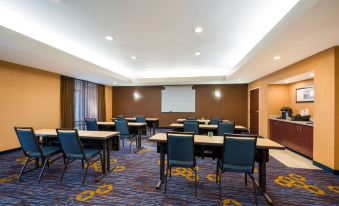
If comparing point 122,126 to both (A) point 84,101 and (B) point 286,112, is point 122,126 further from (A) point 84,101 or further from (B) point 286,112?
(B) point 286,112

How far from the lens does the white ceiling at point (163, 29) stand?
8.09 ft

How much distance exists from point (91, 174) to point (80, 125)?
470 cm

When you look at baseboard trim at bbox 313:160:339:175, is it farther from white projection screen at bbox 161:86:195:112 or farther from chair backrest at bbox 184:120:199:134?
white projection screen at bbox 161:86:195:112

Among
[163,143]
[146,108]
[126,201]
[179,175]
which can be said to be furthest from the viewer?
[146,108]

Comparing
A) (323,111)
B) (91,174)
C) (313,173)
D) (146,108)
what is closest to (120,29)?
(91,174)

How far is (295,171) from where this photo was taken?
3.50 meters

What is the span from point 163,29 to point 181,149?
7.58ft

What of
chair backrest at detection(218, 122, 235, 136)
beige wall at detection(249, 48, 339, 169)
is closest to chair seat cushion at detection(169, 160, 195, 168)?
chair backrest at detection(218, 122, 235, 136)

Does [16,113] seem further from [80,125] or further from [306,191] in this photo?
[306,191]

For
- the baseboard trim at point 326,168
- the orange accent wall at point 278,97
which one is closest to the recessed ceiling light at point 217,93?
the orange accent wall at point 278,97

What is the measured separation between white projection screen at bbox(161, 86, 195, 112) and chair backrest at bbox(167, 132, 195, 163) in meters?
6.96

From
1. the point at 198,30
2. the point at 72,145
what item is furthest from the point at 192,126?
the point at 72,145

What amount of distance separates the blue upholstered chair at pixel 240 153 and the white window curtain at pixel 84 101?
21.7 ft

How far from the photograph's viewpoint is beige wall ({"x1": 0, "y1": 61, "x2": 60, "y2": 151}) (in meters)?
4.47
